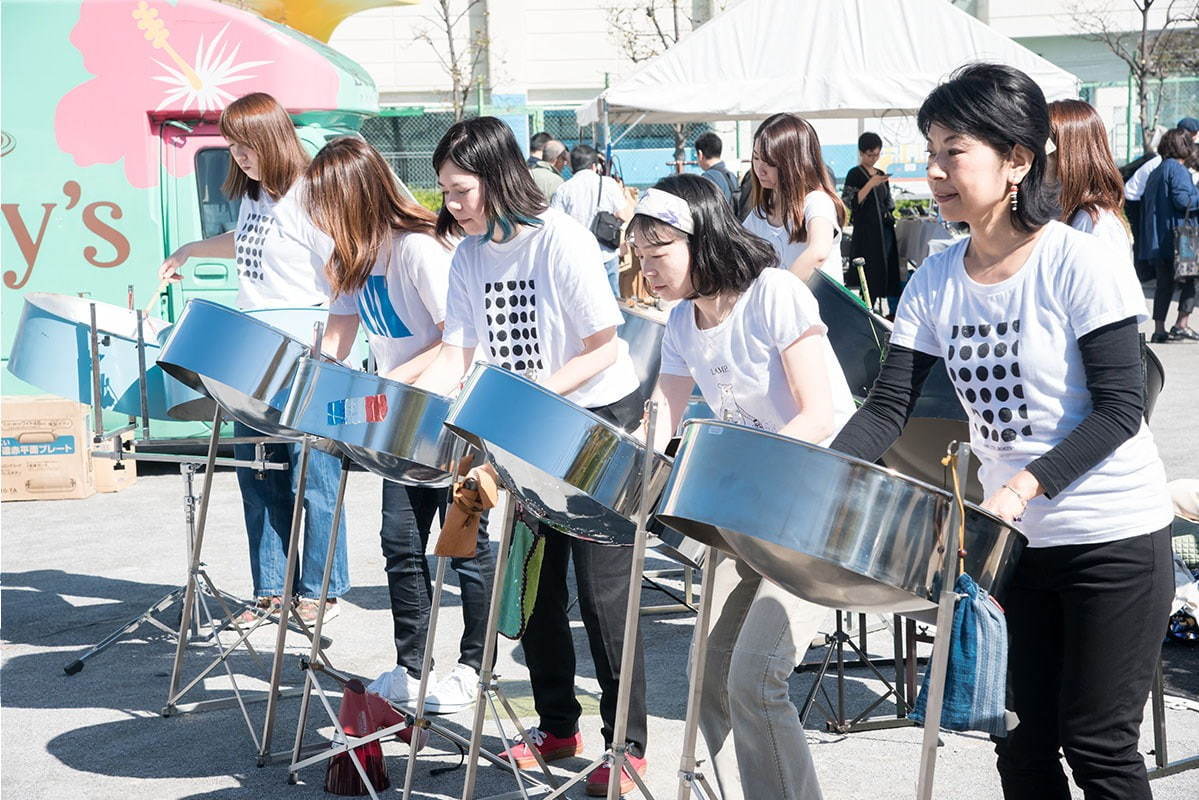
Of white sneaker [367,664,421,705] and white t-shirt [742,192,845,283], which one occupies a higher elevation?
white t-shirt [742,192,845,283]

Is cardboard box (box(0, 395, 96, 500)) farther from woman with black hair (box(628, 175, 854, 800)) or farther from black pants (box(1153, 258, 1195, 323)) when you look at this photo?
black pants (box(1153, 258, 1195, 323))

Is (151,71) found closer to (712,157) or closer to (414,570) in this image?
(712,157)

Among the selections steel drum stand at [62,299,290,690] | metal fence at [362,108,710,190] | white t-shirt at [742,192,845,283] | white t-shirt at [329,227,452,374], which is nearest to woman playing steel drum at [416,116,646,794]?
white t-shirt at [329,227,452,374]

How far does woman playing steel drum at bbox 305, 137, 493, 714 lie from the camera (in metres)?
2.66

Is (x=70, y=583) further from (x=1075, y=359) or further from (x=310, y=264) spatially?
(x=1075, y=359)

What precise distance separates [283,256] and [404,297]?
1.92 ft

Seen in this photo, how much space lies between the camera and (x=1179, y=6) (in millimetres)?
20219

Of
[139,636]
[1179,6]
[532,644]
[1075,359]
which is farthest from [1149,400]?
[1179,6]

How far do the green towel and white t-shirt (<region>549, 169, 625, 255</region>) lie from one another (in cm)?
462

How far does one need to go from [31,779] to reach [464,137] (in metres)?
1.43

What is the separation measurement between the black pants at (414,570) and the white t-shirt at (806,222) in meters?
1.24

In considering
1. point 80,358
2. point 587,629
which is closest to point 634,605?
point 587,629

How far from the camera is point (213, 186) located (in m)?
5.18

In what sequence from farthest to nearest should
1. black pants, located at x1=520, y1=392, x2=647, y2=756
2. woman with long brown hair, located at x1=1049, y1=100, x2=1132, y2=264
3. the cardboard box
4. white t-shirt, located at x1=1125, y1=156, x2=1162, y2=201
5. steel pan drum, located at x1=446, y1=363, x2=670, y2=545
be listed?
white t-shirt, located at x1=1125, y1=156, x2=1162, y2=201 < the cardboard box < woman with long brown hair, located at x1=1049, y1=100, x2=1132, y2=264 < black pants, located at x1=520, y1=392, x2=647, y2=756 < steel pan drum, located at x1=446, y1=363, x2=670, y2=545
